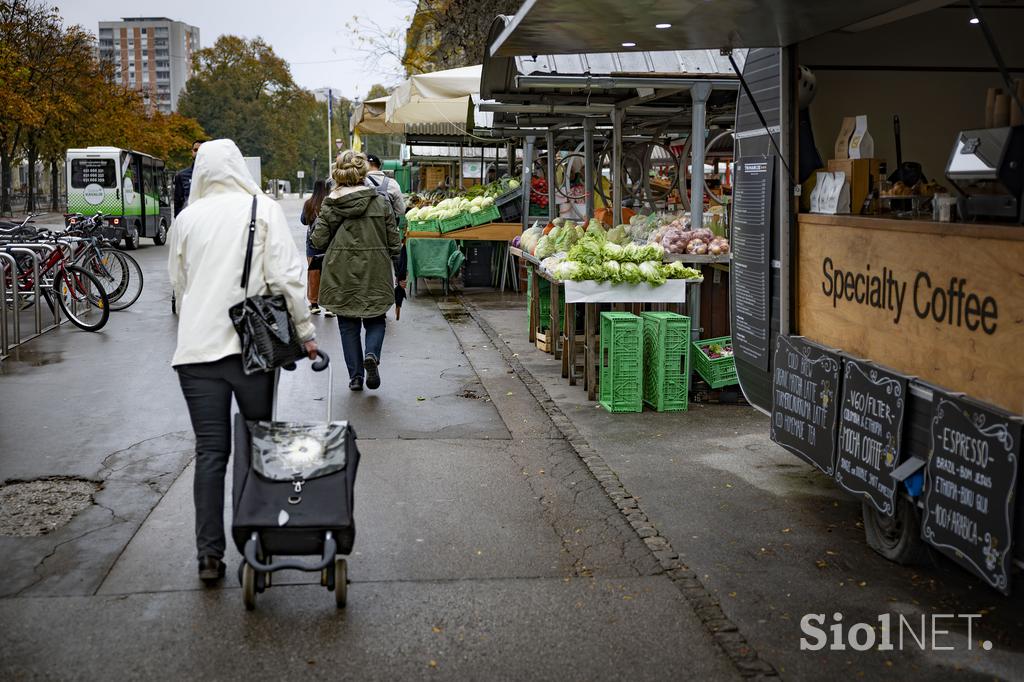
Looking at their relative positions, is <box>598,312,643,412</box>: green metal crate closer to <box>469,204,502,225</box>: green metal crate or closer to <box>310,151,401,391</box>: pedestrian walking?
<box>310,151,401,391</box>: pedestrian walking

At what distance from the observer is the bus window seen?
1155 inches

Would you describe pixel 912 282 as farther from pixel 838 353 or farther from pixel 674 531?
pixel 674 531

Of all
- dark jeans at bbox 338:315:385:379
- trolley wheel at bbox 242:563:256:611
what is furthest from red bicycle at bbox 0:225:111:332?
trolley wheel at bbox 242:563:256:611

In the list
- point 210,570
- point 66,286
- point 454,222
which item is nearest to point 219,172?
point 210,570

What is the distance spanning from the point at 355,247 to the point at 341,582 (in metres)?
4.79

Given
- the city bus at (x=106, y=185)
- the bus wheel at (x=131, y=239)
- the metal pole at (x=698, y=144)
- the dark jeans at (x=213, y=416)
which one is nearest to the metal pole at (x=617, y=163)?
the metal pole at (x=698, y=144)

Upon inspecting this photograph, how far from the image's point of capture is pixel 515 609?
4.58 meters

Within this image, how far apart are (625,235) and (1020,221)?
6.34m

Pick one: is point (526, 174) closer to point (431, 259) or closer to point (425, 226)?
point (425, 226)

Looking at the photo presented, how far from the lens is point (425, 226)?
17.0 meters

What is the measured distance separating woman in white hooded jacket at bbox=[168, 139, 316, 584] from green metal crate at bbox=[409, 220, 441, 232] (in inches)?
469

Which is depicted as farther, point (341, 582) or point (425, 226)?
point (425, 226)

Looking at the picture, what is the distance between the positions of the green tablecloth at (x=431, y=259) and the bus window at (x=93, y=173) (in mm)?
15274

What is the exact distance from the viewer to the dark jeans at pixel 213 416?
15.7ft
